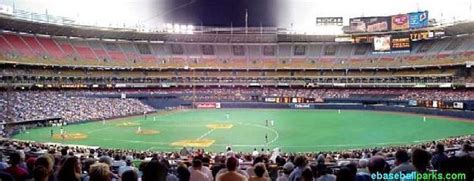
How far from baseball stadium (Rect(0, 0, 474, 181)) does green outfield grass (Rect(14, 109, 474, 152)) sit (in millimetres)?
165

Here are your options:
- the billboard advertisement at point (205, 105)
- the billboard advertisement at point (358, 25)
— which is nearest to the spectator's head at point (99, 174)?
the billboard advertisement at point (205, 105)

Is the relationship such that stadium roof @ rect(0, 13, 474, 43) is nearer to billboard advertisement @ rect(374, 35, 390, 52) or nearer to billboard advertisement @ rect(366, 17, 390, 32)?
billboard advertisement @ rect(366, 17, 390, 32)

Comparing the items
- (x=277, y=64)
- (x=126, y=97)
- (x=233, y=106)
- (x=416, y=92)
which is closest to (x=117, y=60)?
(x=126, y=97)

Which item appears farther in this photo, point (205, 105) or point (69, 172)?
point (205, 105)

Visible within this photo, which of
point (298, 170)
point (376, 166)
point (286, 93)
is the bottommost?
point (298, 170)

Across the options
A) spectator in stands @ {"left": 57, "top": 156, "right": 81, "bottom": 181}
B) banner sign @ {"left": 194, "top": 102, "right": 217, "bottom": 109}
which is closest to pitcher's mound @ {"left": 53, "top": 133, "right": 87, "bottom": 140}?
banner sign @ {"left": 194, "top": 102, "right": 217, "bottom": 109}

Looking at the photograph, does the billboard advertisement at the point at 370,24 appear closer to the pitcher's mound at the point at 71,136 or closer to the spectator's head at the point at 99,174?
the pitcher's mound at the point at 71,136

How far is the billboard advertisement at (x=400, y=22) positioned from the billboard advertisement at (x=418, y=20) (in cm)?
77

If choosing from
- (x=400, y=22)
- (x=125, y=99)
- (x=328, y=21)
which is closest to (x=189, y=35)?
(x=125, y=99)

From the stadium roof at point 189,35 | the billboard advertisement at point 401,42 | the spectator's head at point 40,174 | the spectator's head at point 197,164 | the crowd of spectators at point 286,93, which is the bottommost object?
the spectator's head at point 197,164

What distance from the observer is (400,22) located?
2894 inches

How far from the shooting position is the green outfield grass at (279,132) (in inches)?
1388

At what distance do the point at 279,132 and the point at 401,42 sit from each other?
40550 millimetres

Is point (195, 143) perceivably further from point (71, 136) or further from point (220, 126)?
point (71, 136)
